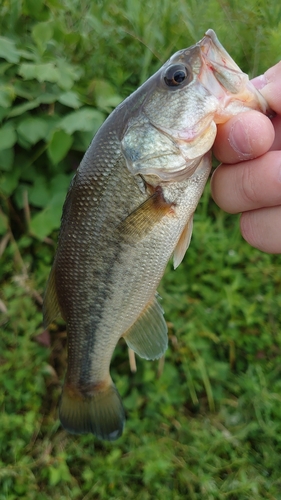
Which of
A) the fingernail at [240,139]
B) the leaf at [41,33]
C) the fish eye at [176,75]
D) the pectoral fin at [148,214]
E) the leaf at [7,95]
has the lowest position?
the pectoral fin at [148,214]

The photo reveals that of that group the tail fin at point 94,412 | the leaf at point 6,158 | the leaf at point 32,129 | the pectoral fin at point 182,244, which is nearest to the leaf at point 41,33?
the leaf at point 32,129

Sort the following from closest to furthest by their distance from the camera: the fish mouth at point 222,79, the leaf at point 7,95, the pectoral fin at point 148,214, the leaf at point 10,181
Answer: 1. the fish mouth at point 222,79
2. the pectoral fin at point 148,214
3. the leaf at point 7,95
4. the leaf at point 10,181

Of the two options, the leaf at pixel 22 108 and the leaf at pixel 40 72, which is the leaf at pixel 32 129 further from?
the leaf at pixel 40 72

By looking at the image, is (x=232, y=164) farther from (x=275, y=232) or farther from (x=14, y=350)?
(x=14, y=350)

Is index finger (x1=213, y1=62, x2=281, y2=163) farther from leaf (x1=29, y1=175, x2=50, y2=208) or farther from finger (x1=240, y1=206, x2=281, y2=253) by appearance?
leaf (x1=29, y1=175, x2=50, y2=208)

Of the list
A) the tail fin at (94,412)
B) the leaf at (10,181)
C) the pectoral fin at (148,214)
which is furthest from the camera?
the leaf at (10,181)

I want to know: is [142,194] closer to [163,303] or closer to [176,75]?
[176,75]

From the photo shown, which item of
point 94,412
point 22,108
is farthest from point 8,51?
point 94,412
